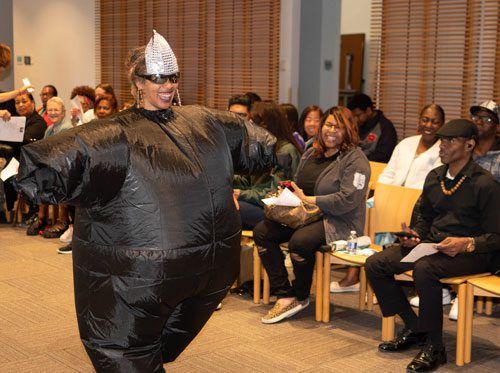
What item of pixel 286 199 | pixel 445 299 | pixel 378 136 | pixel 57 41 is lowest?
pixel 445 299

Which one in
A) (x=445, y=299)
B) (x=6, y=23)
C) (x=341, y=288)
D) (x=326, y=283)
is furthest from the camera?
(x=6, y=23)

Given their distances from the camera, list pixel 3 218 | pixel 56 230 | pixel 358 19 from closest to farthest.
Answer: pixel 56 230, pixel 3 218, pixel 358 19

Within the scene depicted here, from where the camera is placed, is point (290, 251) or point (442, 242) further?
point (290, 251)

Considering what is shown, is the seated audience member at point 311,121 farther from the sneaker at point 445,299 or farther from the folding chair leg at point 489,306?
the folding chair leg at point 489,306

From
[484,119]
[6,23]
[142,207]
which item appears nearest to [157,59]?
[142,207]

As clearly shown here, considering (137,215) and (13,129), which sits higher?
(137,215)

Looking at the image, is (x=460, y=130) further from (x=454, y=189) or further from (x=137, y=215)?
(x=137, y=215)

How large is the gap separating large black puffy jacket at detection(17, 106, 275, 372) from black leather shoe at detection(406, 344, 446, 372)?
5.70ft

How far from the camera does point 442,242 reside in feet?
13.9

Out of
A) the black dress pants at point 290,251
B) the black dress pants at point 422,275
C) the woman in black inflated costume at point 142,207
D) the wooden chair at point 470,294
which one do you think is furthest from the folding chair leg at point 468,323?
the woman in black inflated costume at point 142,207

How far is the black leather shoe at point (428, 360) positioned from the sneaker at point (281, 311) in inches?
42.9

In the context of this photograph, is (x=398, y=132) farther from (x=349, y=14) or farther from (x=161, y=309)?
(x=349, y=14)

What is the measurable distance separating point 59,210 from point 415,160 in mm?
3777

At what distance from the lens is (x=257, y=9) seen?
27.1 ft
